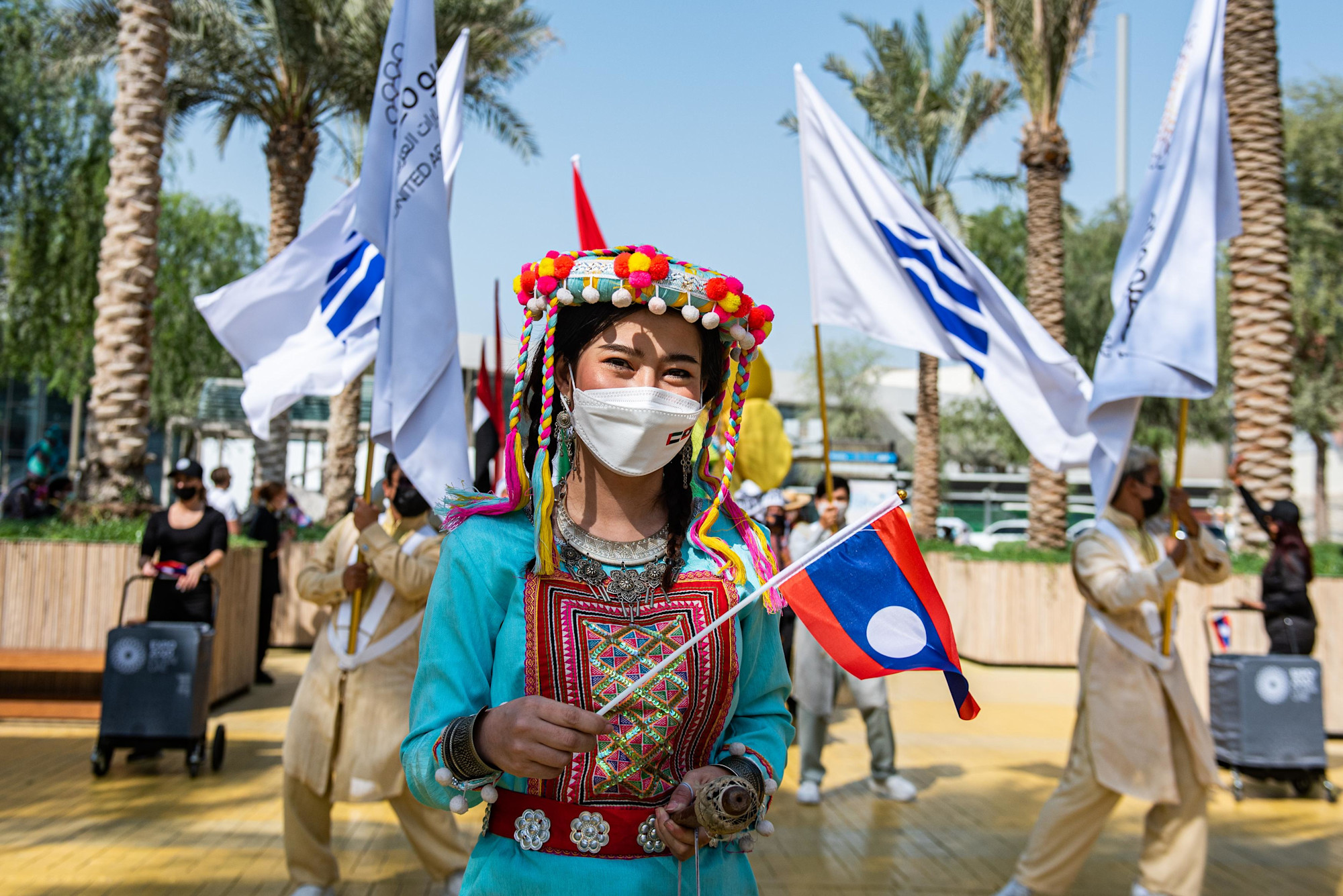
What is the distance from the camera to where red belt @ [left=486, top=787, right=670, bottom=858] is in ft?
6.37

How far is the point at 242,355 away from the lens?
5719mm

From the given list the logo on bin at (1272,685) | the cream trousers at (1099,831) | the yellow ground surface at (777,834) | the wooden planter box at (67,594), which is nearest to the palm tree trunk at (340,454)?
the wooden planter box at (67,594)

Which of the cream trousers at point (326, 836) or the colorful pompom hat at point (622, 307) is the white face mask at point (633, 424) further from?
the cream trousers at point (326, 836)

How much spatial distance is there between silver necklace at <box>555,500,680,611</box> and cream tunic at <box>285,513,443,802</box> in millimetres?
3098

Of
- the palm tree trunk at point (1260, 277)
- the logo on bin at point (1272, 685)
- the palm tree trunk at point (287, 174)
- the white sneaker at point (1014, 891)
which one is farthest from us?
the palm tree trunk at point (287, 174)

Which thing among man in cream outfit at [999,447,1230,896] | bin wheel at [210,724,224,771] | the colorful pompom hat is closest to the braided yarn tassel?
the colorful pompom hat

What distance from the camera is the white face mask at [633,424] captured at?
2.04m

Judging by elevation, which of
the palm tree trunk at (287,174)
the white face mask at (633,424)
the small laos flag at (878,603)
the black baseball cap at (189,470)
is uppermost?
the palm tree trunk at (287,174)

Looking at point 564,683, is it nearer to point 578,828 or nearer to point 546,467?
point 578,828

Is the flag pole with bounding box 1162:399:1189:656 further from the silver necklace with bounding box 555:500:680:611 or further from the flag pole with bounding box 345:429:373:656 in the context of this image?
the silver necklace with bounding box 555:500:680:611

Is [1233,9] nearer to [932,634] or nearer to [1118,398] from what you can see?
[1118,398]

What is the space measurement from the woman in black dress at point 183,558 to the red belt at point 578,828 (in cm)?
661

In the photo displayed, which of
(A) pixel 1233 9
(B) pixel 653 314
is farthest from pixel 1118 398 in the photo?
(A) pixel 1233 9

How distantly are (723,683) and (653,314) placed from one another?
704 millimetres
